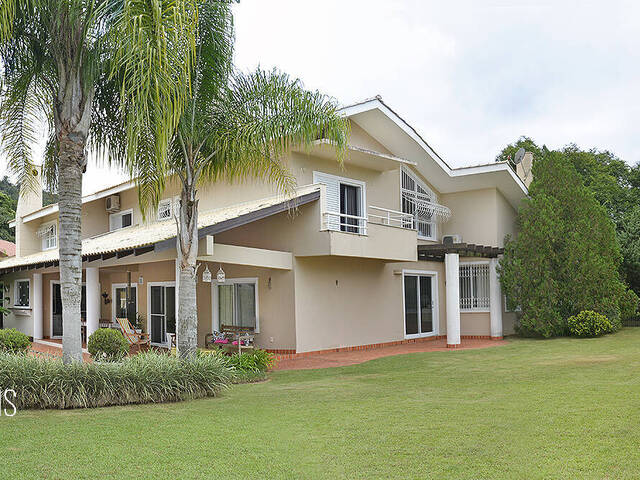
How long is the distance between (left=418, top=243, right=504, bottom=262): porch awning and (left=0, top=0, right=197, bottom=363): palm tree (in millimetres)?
11290

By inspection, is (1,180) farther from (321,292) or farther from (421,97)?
(321,292)

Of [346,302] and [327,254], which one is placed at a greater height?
[327,254]

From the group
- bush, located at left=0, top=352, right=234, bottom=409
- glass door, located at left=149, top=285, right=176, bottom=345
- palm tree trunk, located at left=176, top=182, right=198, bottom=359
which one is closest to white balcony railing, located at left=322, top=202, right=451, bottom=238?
palm tree trunk, located at left=176, top=182, right=198, bottom=359

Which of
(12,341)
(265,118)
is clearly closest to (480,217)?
(265,118)

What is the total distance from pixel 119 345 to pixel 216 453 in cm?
842

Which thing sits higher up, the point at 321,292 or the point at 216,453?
the point at 321,292

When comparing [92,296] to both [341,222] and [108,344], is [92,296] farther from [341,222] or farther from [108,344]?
[341,222]

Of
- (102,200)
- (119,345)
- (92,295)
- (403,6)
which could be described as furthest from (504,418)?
(102,200)

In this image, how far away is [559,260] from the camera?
21.0 meters

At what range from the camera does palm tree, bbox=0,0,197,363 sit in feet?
27.3

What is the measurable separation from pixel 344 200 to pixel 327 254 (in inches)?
120

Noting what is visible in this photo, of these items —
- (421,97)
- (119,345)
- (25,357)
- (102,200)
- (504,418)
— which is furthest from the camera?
(421,97)

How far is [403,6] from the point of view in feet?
50.8

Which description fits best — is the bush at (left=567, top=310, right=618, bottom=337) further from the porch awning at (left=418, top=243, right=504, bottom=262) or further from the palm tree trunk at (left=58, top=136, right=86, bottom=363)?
the palm tree trunk at (left=58, top=136, right=86, bottom=363)
